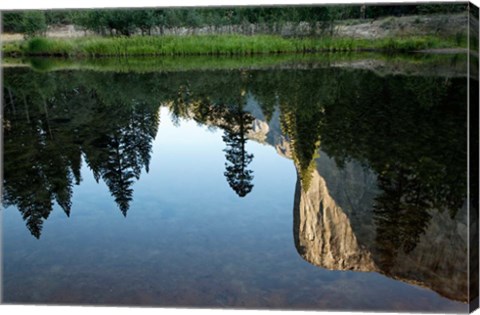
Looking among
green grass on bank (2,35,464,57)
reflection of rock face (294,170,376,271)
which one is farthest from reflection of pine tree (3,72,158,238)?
reflection of rock face (294,170,376,271)

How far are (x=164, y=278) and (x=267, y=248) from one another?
1.37m

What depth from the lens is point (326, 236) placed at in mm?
5891

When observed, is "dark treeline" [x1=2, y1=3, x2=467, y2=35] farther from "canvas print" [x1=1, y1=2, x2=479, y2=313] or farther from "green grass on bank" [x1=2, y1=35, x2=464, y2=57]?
"green grass on bank" [x1=2, y1=35, x2=464, y2=57]

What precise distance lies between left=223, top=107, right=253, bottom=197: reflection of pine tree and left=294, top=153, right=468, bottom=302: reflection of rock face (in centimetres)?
152

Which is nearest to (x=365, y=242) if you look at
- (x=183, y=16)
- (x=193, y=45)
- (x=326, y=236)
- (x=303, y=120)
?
(x=326, y=236)

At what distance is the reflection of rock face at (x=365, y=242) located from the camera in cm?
500

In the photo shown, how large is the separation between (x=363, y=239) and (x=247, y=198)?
2450 mm

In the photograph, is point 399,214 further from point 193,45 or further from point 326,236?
point 193,45

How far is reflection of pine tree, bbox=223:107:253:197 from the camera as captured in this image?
8648 mm

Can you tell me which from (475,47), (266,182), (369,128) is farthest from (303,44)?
(475,47)

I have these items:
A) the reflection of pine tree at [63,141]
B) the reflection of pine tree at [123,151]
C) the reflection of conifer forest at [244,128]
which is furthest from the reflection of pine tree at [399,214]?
the reflection of pine tree at [63,141]

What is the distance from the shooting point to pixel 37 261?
579 centimetres

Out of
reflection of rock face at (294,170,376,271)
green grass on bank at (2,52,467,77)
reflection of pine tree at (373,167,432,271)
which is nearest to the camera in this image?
reflection of rock face at (294,170,376,271)

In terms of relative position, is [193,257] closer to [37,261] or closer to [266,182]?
[37,261]
